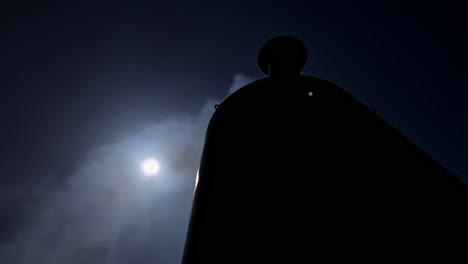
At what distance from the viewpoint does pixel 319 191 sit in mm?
2732

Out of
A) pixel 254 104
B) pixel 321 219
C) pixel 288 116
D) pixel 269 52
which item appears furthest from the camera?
pixel 269 52

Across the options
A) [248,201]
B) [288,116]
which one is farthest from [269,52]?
[248,201]

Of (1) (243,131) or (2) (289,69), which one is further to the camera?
(2) (289,69)

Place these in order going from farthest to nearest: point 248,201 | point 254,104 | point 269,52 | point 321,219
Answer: point 269,52 < point 254,104 < point 248,201 < point 321,219

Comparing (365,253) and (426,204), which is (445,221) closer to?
(426,204)

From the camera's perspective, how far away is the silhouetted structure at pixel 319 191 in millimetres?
2387

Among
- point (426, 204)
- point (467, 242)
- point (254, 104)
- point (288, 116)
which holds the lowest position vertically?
point (467, 242)

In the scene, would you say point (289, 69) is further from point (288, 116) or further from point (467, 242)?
point (467, 242)

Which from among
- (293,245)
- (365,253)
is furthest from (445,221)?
(293,245)

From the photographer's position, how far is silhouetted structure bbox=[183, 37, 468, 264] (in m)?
2.39

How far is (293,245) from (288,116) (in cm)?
183

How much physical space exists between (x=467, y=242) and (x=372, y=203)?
94cm

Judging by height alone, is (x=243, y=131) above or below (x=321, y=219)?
above

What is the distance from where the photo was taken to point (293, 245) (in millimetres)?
2383
